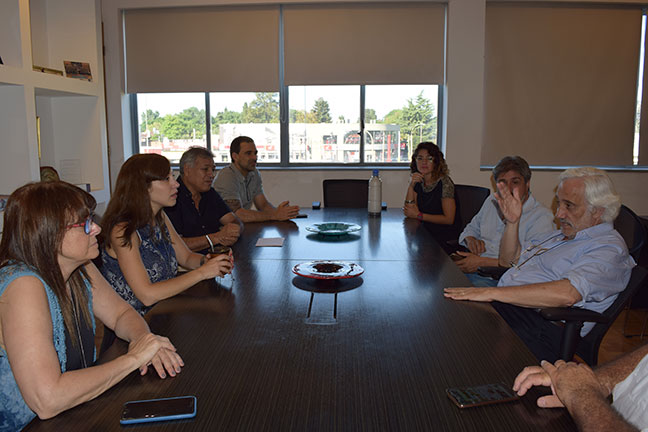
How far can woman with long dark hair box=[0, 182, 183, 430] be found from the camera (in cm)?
101

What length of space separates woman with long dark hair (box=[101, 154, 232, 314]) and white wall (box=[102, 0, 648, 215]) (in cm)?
298

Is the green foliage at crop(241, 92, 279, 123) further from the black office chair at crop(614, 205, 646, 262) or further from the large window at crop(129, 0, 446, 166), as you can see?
the black office chair at crop(614, 205, 646, 262)

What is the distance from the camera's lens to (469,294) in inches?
66.6

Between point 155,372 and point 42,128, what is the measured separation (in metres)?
2.93

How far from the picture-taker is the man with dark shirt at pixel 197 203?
114 inches

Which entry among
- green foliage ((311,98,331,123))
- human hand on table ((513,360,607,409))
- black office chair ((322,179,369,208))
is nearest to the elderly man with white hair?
human hand on table ((513,360,607,409))

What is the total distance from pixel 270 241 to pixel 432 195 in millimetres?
1576

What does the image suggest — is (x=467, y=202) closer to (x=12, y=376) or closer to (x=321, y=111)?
(x=321, y=111)

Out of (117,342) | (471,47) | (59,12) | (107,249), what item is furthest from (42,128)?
(471,47)

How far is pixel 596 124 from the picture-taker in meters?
4.96

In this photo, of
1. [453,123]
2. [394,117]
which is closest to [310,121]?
[394,117]

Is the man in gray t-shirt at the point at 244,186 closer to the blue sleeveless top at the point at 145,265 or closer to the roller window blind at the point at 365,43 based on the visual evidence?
the blue sleeveless top at the point at 145,265

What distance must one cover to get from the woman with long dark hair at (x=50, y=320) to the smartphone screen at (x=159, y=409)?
129 mm

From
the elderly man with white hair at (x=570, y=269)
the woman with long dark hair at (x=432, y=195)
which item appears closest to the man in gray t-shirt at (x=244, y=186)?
the woman with long dark hair at (x=432, y=195)
